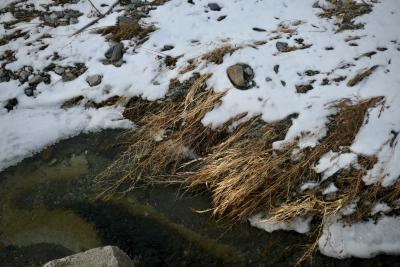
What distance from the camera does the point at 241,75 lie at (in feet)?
10.6

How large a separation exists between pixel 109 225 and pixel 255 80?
5.54ft

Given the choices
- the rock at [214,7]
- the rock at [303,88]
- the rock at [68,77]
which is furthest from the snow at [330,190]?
the rock at [68,77]

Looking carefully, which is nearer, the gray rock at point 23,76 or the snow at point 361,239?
the snow at point 361,239

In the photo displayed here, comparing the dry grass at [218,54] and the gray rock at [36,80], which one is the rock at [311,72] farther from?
the gray rock at [36,80]

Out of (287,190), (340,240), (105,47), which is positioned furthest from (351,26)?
(105,47)

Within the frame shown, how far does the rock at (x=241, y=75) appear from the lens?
10.6 feet

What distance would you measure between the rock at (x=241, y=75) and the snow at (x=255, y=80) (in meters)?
0.04

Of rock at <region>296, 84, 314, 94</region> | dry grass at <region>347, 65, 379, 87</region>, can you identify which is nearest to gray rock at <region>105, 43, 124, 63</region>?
rock at <region>296, 84, 314, 94</region>

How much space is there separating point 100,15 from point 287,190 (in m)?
2.73

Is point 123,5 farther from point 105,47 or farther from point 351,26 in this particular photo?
point 351,26

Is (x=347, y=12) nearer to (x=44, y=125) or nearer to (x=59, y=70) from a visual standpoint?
(x=59, y=70)

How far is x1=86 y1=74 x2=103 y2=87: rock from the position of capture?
11.6 ft

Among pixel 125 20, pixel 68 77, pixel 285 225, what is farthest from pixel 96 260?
pixel 125 20

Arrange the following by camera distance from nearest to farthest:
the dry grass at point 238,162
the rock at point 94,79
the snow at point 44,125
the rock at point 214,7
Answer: the dry grass at point 238,162 < the snow at point 44,125 < the rock at point 94,79 < the rock at point 214,7
